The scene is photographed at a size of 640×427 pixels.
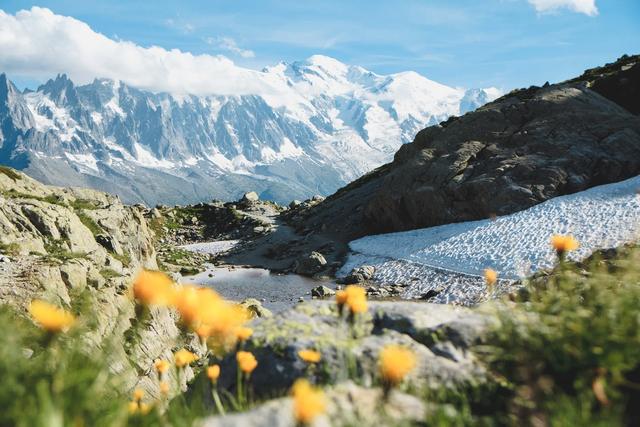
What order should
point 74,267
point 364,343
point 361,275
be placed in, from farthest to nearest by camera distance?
point 361,275 → point 74,267 → point 364,343

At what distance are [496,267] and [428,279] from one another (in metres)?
4.90

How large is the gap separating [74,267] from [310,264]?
31.2 m

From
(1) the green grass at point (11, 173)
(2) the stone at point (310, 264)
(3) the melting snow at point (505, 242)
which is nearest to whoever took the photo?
(3) the melting snow at point (505, 242)

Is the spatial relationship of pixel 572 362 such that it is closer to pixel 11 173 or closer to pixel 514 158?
pixel 11 173

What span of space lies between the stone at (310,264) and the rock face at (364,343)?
38.6 m

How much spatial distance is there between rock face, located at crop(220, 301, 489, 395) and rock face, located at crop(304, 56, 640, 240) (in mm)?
34926

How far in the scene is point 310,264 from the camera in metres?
44.3

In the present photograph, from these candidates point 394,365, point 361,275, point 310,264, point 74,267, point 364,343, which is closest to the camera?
point 394,365

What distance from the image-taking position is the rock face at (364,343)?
3791 millimetres

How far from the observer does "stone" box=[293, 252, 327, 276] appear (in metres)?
43.6

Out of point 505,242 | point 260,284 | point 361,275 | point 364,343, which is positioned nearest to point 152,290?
point 364,343

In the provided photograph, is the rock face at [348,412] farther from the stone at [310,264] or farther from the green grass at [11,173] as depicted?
the stone at [310,264]

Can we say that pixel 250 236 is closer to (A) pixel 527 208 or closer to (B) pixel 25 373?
(A) pixel 527 208

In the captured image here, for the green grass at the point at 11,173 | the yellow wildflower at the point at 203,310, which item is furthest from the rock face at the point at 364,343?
the green grass at the point at 11,173
